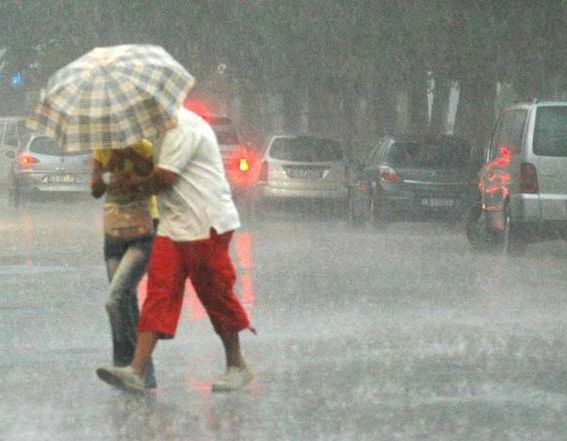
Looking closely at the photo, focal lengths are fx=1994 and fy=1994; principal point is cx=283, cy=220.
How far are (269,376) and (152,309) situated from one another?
1098 millimetres

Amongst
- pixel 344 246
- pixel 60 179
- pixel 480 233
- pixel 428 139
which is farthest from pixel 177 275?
pixel 60 179

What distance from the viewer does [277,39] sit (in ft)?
130

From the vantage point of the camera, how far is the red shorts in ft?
31.7

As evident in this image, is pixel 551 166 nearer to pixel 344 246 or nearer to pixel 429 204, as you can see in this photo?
pixel 344 246

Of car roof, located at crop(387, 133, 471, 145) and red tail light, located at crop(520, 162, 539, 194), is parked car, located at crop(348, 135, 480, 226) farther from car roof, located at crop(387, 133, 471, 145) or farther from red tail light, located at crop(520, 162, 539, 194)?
red tail light, located at crop(520, 162, 539, 194)

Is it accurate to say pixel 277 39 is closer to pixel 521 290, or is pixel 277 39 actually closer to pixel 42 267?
pixel 42 267

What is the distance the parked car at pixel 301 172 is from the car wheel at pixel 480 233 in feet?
29.6

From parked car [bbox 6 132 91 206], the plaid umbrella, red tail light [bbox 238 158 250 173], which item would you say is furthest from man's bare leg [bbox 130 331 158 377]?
parked car [bbox 6 132 91 206]

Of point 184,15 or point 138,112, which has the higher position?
point 138,112

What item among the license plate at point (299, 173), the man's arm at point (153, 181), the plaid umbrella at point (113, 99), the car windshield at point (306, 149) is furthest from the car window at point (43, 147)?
the man's arm at point (153, 181)

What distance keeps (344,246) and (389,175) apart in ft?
13.7

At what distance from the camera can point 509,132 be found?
2133cm

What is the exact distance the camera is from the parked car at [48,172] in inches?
1364

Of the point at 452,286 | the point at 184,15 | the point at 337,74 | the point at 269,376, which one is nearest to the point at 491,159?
the point at 452,286
